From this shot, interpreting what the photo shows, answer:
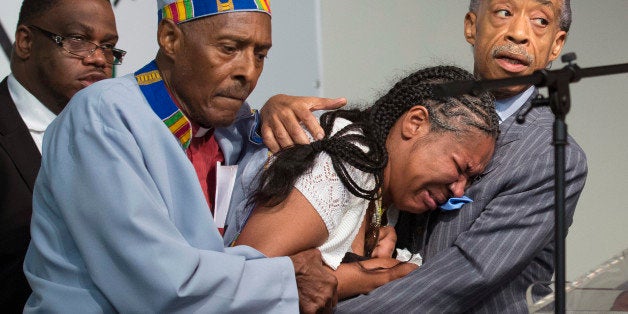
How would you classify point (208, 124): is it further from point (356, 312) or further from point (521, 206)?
point (521, 206)

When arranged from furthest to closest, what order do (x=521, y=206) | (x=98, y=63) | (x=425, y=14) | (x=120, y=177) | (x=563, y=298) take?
(x=425, y=14), (x=98, y=63), (x=521, y=206), (x=120, y=177), (x=563, y=298)

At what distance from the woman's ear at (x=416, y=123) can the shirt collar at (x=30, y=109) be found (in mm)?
1238

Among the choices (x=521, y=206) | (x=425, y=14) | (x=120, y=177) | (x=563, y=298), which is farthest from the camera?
(x=425, y=14)

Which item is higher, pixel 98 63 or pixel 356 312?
pixel 98 63

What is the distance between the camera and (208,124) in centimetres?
299

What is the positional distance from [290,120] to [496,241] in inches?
28.1

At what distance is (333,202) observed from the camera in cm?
293

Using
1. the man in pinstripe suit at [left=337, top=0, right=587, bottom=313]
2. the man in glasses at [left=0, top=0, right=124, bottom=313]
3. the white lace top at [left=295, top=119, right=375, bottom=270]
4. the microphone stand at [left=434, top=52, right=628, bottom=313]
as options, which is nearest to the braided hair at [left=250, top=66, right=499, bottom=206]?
the white lace top at [left=295, top=119, right=375, bottom=270]

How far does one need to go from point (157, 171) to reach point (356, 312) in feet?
2.53

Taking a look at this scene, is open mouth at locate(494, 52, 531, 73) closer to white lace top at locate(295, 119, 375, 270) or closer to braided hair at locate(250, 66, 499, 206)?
braided hair at locate(250, 66, 499, 206)

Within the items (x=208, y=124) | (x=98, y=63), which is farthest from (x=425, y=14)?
(x=208, y=124)

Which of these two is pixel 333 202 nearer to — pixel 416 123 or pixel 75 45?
pixel 416 123

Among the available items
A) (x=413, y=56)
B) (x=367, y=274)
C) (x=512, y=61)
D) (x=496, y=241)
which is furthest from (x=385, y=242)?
(x=413, y=56)

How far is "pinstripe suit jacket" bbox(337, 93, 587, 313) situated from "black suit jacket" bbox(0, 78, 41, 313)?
99 centimetres
